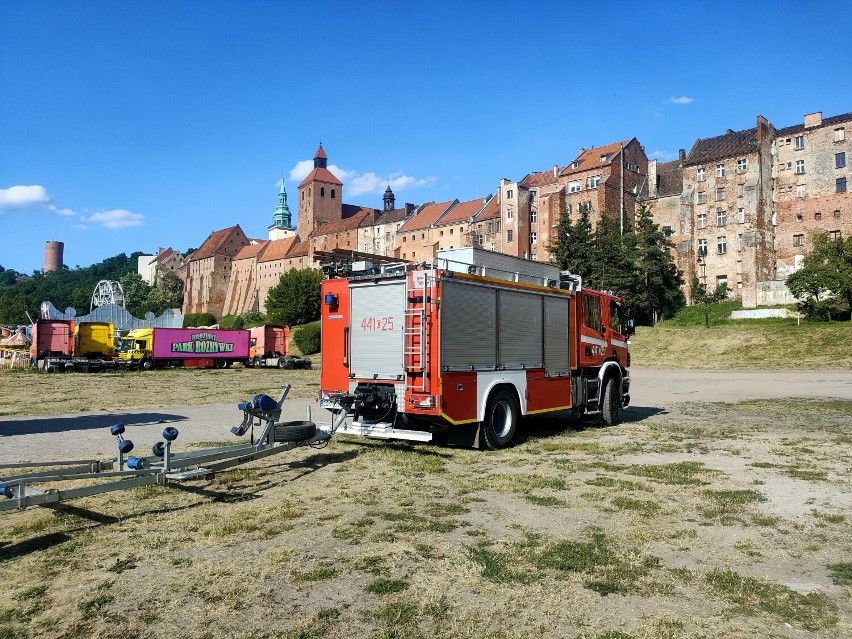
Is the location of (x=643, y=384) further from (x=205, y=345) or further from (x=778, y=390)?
(x=205, y=345)

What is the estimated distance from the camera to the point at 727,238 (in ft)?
225

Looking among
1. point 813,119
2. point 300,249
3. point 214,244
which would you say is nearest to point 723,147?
point 813,119

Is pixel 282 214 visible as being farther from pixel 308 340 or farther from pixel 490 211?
pixel 308 340

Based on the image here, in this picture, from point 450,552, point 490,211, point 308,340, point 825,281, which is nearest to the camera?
point 450,552

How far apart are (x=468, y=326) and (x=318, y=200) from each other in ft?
434

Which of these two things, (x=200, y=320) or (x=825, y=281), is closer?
(x=825, y=281)

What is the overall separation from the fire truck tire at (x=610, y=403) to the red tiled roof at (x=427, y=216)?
300ft

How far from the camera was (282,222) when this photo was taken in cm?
16650

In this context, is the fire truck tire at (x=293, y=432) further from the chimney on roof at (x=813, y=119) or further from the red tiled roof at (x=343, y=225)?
the red tiled roof at (x=343, y=225)

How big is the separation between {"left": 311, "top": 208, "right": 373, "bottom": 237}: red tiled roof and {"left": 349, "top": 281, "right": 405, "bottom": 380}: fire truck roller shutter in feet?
372

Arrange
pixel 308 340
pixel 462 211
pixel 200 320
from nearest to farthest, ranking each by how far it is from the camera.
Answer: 1. pixel 308 340
2. pixel 462 211
3. pixel 200 320

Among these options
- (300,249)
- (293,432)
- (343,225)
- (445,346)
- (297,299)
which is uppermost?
(343,225)

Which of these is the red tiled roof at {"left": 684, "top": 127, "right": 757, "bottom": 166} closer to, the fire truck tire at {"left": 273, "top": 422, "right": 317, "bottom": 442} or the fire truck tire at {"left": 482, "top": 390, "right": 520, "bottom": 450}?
the fire truck tire at {"left": 482, "top": 390, "right": 520, "bottom": 450}

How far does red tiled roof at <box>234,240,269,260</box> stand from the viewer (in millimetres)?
145625
